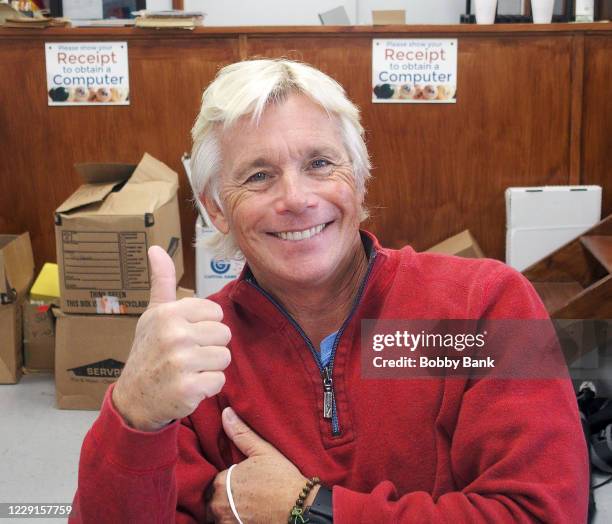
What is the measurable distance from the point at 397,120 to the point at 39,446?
1860mm

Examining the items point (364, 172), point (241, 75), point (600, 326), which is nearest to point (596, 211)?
point (600, 326)

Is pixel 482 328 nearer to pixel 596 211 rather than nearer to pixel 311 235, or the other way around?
pixel 311 235

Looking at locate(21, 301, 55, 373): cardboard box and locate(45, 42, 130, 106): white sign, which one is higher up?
locate(45, 42, 130, 106): white sign

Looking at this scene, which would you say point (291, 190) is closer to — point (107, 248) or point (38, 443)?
point (107, 248)

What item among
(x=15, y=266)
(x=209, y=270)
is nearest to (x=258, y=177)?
(x=209, y=270)

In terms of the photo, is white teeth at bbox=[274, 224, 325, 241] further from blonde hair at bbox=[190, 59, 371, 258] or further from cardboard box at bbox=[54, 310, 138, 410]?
cardboard box at bbox=[54, 310, 138, 410]

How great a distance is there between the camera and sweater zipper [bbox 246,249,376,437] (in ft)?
3.59

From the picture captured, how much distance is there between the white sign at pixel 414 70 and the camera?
10.4 ft

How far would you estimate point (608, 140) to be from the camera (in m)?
3.24

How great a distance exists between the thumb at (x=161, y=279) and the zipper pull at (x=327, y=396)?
29 centimetres

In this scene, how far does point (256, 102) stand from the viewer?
1112 millimetres

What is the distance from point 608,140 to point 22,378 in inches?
102

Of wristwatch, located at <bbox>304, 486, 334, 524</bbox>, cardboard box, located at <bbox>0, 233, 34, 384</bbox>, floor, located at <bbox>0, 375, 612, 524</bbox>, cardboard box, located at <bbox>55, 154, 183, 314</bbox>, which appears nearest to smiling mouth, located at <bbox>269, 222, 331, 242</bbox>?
wristwatch, located at <bbox>304, 486, 334, 524</bbox>

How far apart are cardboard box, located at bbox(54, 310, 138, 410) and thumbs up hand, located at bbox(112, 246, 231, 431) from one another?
1.90 metres
